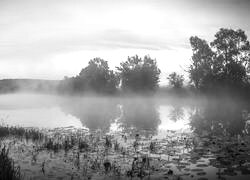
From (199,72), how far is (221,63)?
5628 mm

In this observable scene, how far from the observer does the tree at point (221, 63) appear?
57.1 meters

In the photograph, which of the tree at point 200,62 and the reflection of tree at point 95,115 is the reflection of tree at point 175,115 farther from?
the tree at point 200,62

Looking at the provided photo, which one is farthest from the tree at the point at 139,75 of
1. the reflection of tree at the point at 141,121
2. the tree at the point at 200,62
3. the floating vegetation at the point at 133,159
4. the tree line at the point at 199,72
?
the floating vegetation at the point at 133,159

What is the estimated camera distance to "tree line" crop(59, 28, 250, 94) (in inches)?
2268

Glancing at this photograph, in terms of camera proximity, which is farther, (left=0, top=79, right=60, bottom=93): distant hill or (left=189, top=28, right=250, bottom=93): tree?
(left=0, top=79, right=60, bottom=93): distant hill

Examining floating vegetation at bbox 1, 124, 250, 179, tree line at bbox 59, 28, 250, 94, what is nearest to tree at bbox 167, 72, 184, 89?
tree line at bbox 59, 28, 250, 94

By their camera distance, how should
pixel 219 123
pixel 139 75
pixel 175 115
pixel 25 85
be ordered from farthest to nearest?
pixel 25 85 → pixel 139 75 → pixel 175 115 → pixel 219 123

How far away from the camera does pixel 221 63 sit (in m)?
60.5

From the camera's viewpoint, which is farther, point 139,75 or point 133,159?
point 139,75

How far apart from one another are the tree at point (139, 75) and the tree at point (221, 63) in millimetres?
22495

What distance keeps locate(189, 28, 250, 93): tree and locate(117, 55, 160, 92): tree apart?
2249 cm

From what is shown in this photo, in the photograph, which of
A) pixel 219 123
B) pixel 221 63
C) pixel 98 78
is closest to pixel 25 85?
pixel 98 78

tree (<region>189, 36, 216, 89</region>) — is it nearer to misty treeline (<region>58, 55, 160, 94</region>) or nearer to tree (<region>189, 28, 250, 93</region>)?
tree (<region>189, 28, 250, 93</region>)

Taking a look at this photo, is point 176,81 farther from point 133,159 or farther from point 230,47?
point 133,159
